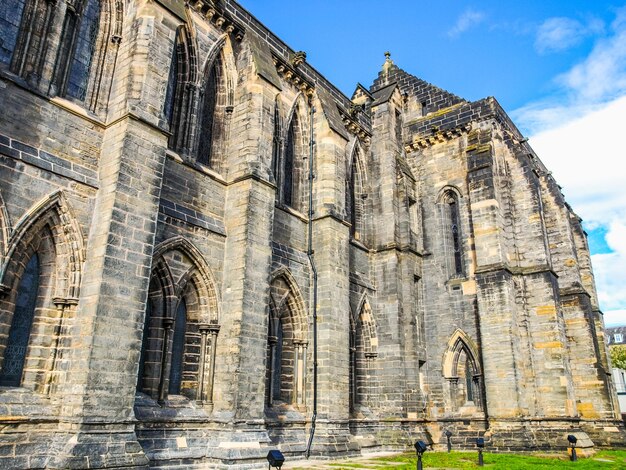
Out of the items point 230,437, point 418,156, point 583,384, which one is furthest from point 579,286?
point 230,437

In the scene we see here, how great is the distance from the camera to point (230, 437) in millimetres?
10797

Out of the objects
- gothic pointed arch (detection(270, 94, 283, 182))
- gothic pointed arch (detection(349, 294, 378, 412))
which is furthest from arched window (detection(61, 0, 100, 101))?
gothic pointed arch (detection(349, 294, 378, 412))

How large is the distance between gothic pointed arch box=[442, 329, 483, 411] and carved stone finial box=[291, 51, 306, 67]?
34.8ft

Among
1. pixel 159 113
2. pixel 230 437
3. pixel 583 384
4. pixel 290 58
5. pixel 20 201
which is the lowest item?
pixel 230 437

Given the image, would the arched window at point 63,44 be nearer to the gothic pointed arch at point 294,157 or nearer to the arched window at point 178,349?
the arched window at point 178,349

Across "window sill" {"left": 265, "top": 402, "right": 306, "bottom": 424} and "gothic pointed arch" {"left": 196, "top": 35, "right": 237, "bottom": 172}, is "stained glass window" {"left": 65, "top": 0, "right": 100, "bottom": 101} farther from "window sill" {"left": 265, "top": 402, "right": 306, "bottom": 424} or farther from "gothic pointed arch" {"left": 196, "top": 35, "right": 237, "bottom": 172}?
"window sill" {"left": 265, "top": 402, "right": 306, "bottom": 424}

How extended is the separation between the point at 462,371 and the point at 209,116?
39.3ft

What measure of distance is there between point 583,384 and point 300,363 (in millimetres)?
13018

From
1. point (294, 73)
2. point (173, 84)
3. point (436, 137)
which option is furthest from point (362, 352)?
point (173, 84)

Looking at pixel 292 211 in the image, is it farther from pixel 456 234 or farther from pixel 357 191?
pixel 456 234

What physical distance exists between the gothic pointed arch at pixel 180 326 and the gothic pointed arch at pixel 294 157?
4306 mm

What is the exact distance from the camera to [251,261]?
12.2 meters

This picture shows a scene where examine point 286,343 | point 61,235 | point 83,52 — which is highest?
point 83,52

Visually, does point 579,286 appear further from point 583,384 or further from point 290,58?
point 290,58
